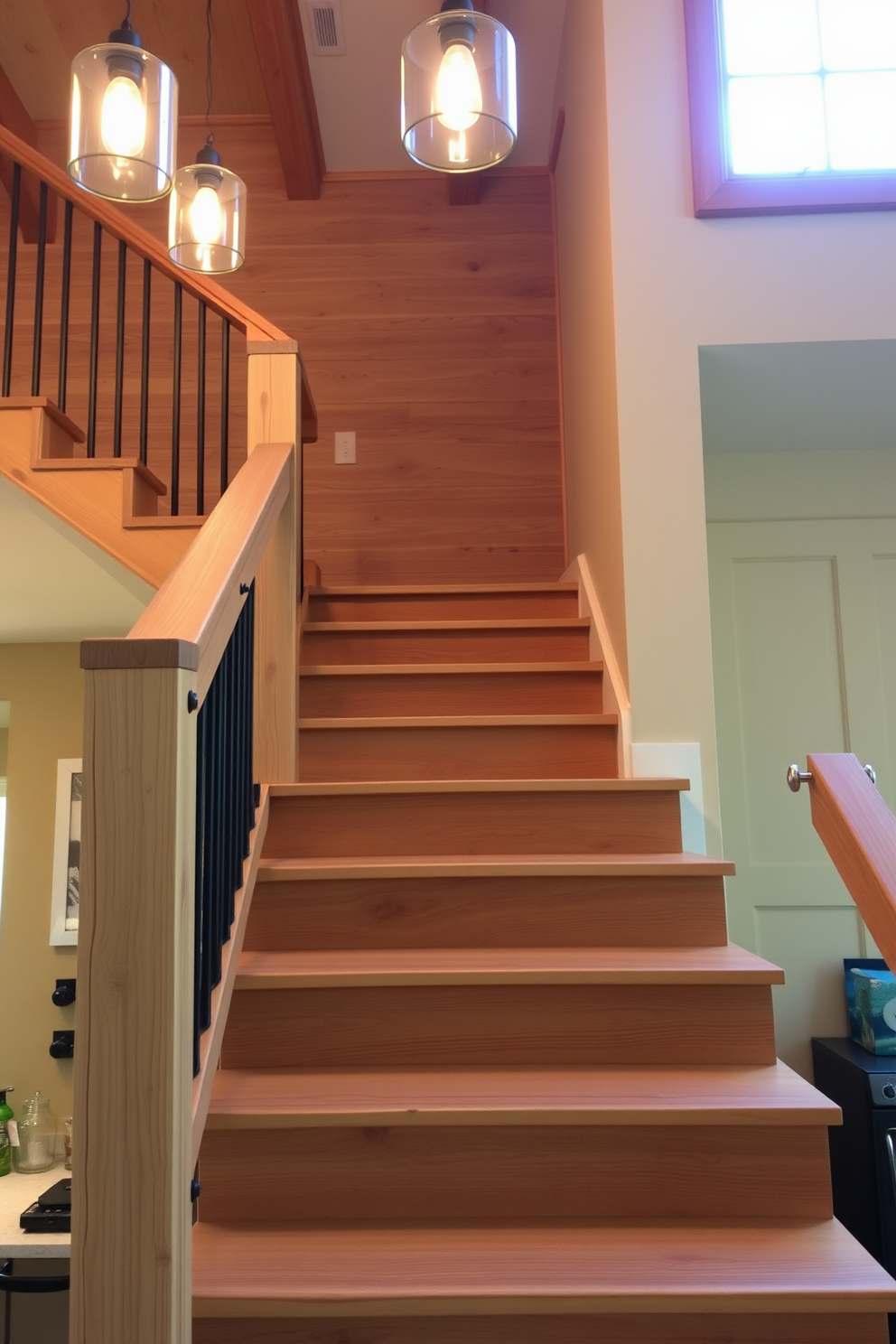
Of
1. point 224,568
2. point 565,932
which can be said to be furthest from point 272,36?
point 565,932

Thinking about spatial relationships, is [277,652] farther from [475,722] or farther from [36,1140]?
[36,1140]

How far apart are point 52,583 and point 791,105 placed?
2.99 metres

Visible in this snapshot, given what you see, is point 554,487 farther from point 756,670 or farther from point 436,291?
point 756,670

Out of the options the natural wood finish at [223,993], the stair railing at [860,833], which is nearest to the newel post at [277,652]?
the natural wood finish at [223,993]

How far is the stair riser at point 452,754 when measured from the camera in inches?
107

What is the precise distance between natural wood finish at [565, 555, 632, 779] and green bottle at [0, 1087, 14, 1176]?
3213 millimetres

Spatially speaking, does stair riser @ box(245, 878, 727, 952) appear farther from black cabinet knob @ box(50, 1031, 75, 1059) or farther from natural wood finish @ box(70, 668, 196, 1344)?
black cabinet knob @ box(50, 1031, 75, 1059)

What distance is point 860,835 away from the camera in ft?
5.05

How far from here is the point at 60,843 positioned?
4.77 meters

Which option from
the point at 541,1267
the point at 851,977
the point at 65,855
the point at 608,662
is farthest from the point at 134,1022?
the point at 65,855

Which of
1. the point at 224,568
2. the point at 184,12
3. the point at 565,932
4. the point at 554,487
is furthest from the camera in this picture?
the point at 554,487

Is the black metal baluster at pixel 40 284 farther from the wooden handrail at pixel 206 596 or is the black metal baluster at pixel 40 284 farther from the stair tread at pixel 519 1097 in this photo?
the stair tread at pixel 519 1097

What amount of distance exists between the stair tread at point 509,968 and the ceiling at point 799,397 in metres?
1.71

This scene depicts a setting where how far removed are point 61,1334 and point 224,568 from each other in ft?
13.5
